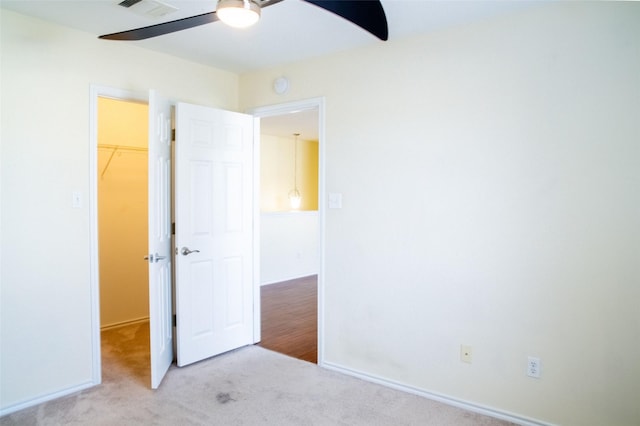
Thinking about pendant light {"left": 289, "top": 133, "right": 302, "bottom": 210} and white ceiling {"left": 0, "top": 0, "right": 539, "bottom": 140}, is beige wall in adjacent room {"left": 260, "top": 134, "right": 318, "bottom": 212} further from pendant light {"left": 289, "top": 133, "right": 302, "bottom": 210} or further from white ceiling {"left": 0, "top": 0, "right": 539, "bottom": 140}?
white ceiling {"left": 0, "top": 0, "right": 539, "bottom": 140}

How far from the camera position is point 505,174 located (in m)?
2.39

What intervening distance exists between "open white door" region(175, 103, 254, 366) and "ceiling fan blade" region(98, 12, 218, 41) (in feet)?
3.39

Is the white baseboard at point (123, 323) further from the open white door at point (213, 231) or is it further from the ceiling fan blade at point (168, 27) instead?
the ceiling fan blade at point (168, 27)

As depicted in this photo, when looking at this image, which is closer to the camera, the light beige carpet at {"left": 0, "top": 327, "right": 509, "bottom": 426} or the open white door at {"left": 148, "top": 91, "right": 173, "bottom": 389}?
the light beige carpet at {"left": 0, "top": 327, "right": 509, "bottom": 426}

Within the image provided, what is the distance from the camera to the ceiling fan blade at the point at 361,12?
5.29ft

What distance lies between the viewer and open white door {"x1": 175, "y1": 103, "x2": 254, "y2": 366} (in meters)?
3.10

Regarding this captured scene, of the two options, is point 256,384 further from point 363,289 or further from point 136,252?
point 136,252

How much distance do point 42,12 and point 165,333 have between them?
7.41ft

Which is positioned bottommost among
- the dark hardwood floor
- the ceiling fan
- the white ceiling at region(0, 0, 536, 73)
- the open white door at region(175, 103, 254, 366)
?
the dark hardwood floor

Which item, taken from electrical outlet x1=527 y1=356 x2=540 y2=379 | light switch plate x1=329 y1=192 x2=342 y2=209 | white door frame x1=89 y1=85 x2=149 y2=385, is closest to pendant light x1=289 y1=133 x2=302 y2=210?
light switch plate x1=329 y1=192 x2=342 y2=209

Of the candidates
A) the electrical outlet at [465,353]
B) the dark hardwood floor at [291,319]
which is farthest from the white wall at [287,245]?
the electrical outlet at [465,353]

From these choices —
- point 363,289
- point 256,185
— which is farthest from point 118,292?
point 363,289

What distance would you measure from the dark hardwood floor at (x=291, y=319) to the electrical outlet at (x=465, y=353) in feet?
3.96

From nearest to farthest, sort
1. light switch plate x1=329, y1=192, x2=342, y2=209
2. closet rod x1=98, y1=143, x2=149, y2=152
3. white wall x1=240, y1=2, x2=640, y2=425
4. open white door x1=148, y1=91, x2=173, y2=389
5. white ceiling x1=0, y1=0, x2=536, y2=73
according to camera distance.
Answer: white wall x1=240, y1=2, x2=640, y2=425, white ceiling x1=0, y1=0, x2=536, y2=73, open white door x1=148, y1=91, x2=173, y2=389, light switch plate x1=329, y1=192, x2=342, y2=209, closet rod x1=98, y1=143, x2=149, y2=152
